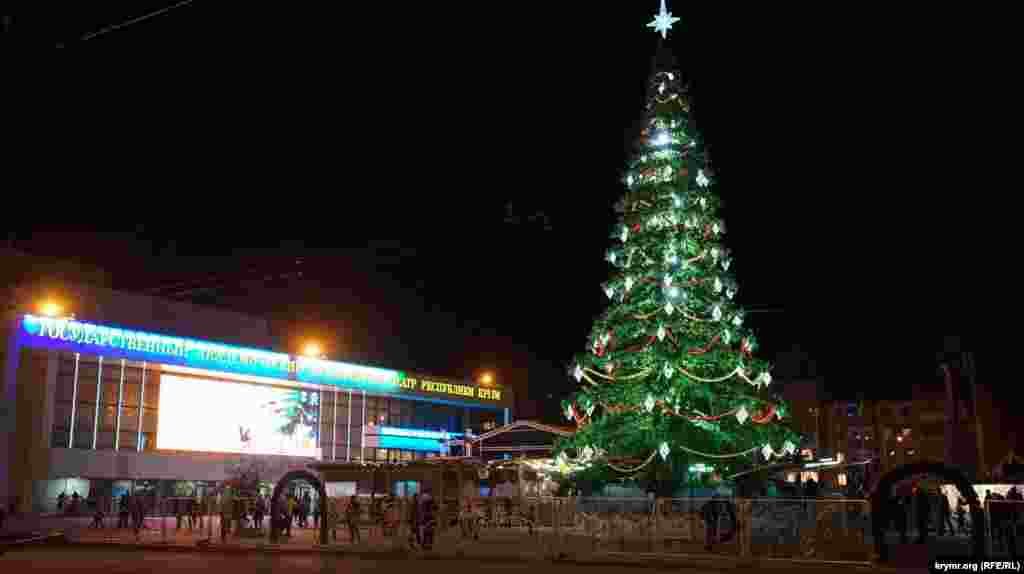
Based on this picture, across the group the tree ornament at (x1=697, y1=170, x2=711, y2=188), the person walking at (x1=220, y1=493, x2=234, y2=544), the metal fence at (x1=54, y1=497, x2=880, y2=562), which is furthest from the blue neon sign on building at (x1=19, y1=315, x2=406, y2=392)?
the tree ornament at (x1=697, y1=170, x2=711, y2=188)

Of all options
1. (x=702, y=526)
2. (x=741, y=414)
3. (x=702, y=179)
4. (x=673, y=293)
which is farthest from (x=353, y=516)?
(x=702, y=179)

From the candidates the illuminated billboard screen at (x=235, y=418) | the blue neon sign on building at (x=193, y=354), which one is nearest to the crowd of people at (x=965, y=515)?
the blue neon sign on building at (x=193, y=354)

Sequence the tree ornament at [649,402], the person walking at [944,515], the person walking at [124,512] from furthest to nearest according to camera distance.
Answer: the person walking at [124,512] → the tree ornament at [649,402] → the person walking at [944,515]

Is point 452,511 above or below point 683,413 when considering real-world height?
below

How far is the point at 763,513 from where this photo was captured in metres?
19.9

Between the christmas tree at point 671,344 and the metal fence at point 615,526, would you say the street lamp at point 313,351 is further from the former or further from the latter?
the christmas tree at point 671,344

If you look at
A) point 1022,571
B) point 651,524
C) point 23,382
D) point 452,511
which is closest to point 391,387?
point 23,382

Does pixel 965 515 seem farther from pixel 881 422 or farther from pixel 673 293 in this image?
pixel 881 422

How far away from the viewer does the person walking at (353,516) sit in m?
26.3

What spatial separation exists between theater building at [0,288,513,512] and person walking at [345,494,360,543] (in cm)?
1731

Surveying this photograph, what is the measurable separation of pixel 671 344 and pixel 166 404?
30.0 metres

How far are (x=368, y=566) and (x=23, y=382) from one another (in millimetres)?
27742

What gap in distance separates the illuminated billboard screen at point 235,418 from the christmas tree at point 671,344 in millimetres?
25798

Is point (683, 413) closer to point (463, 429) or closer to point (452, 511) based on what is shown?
point (452, 511)
